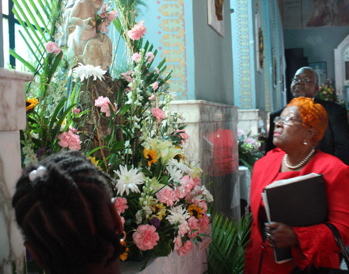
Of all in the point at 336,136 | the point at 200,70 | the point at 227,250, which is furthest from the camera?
the point at 336,136

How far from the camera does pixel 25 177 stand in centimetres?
119

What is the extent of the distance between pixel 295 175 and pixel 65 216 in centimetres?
209

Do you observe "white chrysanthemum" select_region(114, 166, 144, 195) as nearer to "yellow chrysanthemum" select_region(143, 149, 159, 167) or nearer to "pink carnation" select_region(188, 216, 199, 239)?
"yellow chrysanthemum" select_region(143, 149, 159, 167)

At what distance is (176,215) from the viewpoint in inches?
95.2

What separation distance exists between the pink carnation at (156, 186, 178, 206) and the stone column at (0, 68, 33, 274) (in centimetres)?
75

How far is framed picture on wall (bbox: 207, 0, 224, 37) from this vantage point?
4.80 metres

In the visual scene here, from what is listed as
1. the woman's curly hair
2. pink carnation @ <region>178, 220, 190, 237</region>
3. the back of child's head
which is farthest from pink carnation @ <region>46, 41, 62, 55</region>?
the woman's curly hair

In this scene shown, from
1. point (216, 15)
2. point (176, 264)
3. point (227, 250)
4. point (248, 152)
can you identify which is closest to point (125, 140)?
point (176, 264)

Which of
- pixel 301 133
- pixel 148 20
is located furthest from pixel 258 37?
pixel 301 133

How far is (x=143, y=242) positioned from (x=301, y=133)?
1.35 meters

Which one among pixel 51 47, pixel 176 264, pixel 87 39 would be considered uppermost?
pixel 87 39

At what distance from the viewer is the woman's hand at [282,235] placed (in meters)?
2.68

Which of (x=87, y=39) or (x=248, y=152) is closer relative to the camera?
(x=87, y=39)

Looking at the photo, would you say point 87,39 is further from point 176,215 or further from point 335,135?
point 335,135
